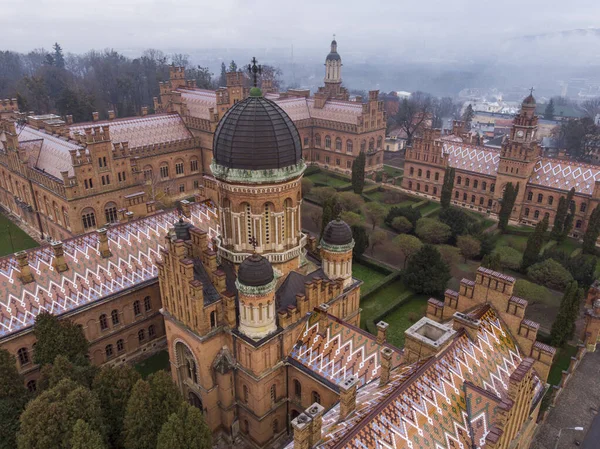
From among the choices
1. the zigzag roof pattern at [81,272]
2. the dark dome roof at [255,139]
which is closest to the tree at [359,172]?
the zigzag roof pattern at [81,272]

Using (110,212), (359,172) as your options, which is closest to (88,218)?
(110,212)

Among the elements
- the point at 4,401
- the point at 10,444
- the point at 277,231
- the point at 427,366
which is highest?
the point at 277,231

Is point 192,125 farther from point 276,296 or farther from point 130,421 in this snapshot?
point 130,421

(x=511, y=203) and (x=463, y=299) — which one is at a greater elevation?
(x=463, y=299)

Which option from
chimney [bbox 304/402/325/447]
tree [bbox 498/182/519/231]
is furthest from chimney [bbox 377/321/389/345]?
tree [bbox 498/182/519/231]

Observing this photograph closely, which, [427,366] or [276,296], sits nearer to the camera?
[427,366]

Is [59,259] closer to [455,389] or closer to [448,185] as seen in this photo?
[455,389]

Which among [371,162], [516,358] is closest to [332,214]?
[516,358]
